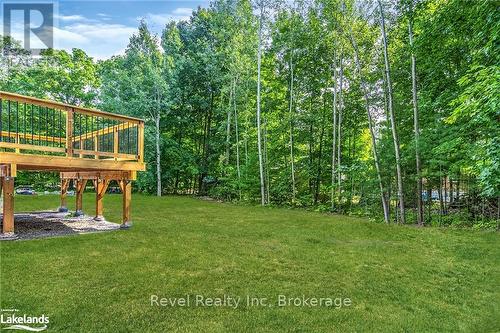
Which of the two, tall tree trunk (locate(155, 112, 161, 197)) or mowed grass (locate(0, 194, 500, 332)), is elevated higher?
tall tree trunk (locate(155, 112, 161, 197))

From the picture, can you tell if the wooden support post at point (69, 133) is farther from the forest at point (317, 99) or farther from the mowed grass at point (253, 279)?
the forest at point (317, 99)

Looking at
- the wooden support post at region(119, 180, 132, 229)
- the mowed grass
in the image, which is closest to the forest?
the mowed grass

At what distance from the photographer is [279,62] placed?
42.6 ft

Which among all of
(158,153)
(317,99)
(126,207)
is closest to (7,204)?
(126,207)

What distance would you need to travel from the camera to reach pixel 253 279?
138 inches

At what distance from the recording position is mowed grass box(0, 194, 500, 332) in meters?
2.56

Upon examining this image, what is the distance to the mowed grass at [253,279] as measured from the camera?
8.39 ft

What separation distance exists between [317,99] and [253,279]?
1078 cm

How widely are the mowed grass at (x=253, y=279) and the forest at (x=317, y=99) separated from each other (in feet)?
5.33

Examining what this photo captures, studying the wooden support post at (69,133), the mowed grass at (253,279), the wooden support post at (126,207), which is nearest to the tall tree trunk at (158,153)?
the wooden support post at (126,207)

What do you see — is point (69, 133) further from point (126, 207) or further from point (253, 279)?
point (253, 279)

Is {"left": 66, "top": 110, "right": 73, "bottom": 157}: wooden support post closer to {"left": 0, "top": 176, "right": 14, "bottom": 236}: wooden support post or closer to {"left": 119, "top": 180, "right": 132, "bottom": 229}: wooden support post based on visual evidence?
{"left": 0, "top": 176, "right": 14, "bottom": 236}: wooden support post

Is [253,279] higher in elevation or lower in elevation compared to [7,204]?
lower

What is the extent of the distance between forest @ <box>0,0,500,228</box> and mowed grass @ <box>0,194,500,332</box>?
163 centimetres
